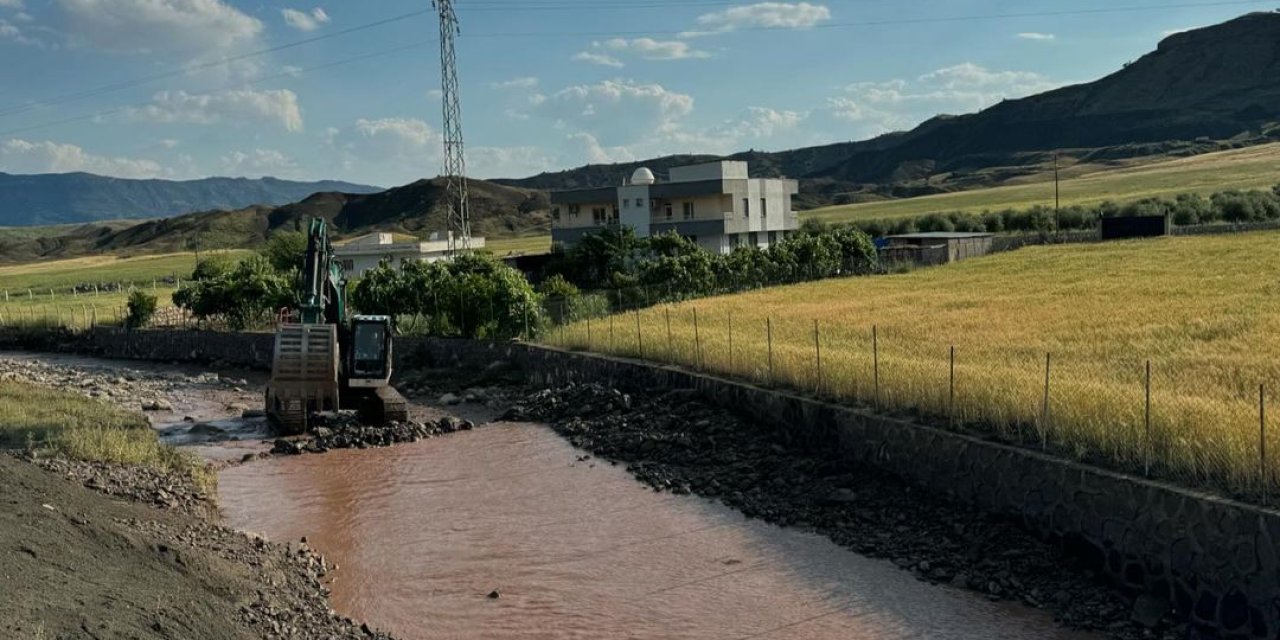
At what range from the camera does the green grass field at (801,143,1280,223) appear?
109688mm

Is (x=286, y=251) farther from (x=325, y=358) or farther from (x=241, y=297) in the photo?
(x=325, y=358)

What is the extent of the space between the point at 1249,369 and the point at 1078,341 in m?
6.52

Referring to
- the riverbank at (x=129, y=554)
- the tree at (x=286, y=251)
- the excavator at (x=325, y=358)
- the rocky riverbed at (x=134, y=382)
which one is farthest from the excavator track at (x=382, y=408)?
the tree at (x=286, y=251)

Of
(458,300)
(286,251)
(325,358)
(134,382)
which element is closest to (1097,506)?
(325,358)

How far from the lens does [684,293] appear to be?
51.5 m

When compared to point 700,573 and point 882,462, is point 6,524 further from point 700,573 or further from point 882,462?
point 882,462

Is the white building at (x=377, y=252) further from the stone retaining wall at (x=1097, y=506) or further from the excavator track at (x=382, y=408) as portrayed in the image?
the stone retaining wall at (x=1097, y=506)

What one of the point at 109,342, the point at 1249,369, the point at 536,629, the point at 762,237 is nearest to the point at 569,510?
the point at 536,629

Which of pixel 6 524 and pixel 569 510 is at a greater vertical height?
pixel 6 524

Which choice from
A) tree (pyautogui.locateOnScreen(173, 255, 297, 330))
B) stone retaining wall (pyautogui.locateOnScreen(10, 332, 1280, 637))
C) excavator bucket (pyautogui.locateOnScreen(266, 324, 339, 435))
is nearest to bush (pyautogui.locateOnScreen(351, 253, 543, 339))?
tree (pyautogui.locateOnScreen(173, 255, 297, 330))

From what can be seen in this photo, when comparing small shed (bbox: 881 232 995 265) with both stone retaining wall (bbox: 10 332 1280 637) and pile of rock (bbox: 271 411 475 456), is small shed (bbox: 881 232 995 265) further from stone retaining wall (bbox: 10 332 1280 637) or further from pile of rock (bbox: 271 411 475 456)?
stone retaining wall (bbox: 10 332 1280 637)

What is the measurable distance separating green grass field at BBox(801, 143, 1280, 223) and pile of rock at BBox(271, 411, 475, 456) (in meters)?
88.2

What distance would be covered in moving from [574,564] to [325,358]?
40.1 ft

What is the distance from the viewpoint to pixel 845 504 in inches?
733
